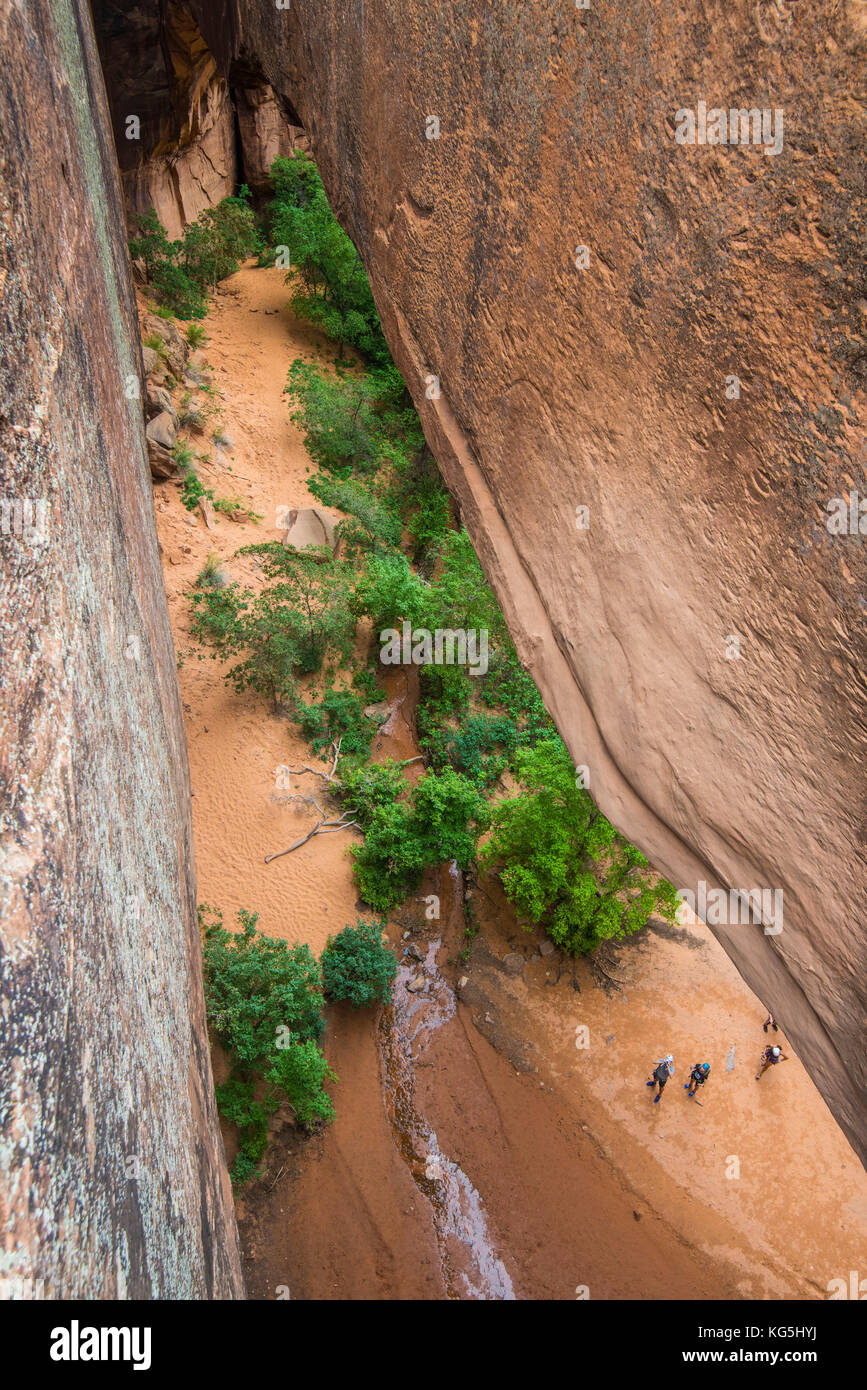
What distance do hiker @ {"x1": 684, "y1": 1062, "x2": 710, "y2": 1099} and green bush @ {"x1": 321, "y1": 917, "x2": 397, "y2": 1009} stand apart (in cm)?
392

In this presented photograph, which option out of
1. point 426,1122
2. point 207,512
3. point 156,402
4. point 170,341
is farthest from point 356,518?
point 426,1122

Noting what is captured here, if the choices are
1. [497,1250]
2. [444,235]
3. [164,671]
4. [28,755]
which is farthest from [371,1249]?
[444,235]

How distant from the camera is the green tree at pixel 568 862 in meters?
9.99

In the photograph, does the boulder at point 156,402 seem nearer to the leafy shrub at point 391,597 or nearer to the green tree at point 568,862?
the leafy shrub at point 391,597

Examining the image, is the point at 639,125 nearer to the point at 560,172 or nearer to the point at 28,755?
the point at 560,172

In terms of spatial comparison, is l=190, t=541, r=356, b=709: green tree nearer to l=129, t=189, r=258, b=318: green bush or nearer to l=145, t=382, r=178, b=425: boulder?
l=145, t=382, r=178, b=425: boulder

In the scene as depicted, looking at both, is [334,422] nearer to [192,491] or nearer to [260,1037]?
[192,491]

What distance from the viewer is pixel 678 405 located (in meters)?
3.40

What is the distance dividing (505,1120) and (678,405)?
859 cm

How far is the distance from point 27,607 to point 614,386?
108 inches

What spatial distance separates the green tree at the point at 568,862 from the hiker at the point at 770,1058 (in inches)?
82.8

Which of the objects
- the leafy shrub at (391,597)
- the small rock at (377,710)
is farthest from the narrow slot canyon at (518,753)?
the leafy shrub at (391,597)

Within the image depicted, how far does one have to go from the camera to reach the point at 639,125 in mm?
3275

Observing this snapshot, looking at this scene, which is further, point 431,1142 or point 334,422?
point 334,422
